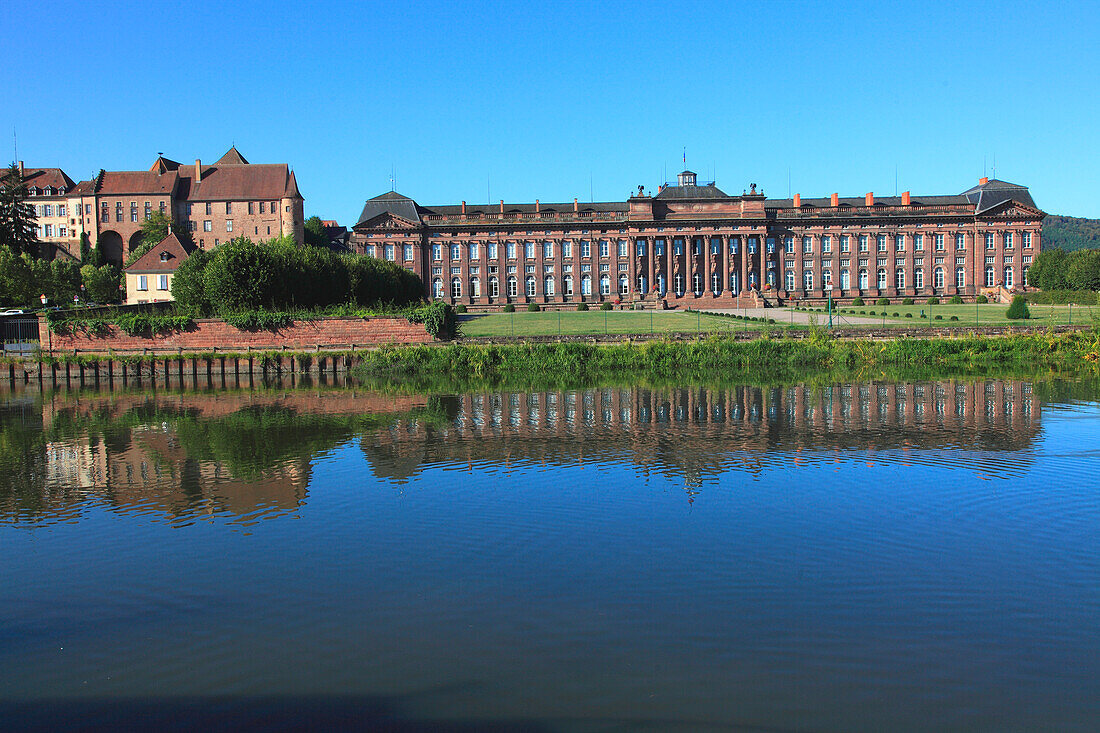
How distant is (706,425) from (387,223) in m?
79.8

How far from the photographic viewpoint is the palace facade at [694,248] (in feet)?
314

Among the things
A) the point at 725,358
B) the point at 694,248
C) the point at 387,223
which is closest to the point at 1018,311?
the point at 725,358

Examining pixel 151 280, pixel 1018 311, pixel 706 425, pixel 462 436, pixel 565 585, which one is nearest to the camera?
pixel 565 585

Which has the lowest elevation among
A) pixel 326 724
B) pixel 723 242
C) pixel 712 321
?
pixel 326 724

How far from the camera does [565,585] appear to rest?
9273mm

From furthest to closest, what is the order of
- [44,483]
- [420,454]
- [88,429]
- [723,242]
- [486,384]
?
[723,242] → [486,384] → [88,429] → [420,454] → [44,483]

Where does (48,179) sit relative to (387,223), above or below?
above

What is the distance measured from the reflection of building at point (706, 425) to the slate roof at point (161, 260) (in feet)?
167

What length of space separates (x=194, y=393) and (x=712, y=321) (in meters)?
32.3

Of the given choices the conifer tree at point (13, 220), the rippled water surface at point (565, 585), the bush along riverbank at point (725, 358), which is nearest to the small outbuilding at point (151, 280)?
the conifer tree at point (13, 220)

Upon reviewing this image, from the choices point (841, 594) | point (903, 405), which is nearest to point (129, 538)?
point (841, 594)

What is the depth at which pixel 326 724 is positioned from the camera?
6613mm

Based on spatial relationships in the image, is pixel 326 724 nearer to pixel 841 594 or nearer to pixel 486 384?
pixel 841 594

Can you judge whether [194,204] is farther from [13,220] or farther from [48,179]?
[13,220]
